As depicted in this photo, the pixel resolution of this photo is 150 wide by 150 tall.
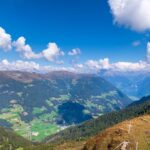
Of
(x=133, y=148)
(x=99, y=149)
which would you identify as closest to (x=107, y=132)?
(x=99, y=149)

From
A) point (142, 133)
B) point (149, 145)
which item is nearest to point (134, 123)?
point (142, 133)

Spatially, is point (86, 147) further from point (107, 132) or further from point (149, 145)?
point (149, 145)

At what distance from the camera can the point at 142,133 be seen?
454 ft

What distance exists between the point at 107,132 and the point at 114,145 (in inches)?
533

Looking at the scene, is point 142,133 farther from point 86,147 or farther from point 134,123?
point 86,147

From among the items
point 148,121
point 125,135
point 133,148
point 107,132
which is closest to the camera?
point 133,148

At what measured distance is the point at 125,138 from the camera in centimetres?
13162

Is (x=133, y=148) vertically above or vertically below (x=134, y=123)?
below

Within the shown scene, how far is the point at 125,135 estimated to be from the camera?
13425 cm

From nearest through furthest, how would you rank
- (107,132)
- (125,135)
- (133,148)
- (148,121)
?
(133,148)
(125,135)
(107,132)
(148,121)

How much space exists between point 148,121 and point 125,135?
1055 inches

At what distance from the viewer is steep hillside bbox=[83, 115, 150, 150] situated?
128 metres

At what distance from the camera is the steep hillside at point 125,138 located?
128 meters

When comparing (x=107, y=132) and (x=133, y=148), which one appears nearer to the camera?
(x=133, y=148)
